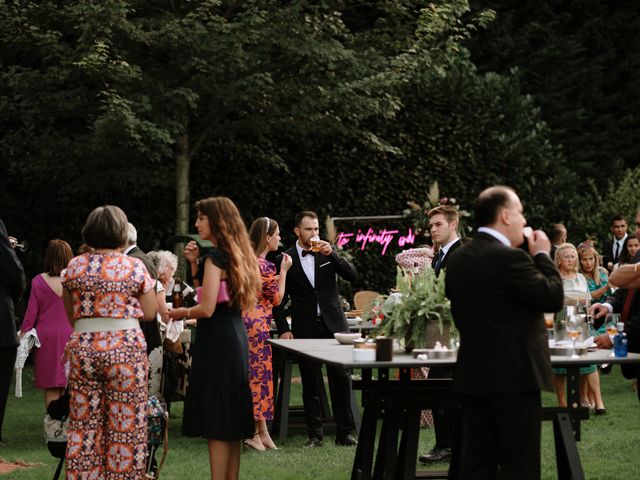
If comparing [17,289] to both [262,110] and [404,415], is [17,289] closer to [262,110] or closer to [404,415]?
[404,415]

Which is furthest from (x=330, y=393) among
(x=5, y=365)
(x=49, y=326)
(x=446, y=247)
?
(x=5, y=365)

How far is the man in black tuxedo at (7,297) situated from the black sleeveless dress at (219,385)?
2087 mm

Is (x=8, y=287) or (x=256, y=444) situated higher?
(x=8, y=287)

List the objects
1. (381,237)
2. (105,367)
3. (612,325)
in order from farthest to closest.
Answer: (381,237)
(612,325)
(105,367)

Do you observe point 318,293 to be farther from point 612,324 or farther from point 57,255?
point 612,324

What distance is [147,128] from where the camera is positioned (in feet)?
42.5

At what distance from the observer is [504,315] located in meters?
5.34

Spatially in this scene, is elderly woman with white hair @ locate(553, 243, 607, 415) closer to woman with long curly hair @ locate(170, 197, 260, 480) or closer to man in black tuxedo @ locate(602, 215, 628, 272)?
woman with long curly hair @ locate(170, 197, 260, 480)

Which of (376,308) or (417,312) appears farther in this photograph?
(376,308)

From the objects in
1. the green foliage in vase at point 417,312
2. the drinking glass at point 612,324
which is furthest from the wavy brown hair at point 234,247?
the drinking glass at point 612,324

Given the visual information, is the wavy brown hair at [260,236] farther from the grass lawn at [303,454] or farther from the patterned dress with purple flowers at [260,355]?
the grass lawn at [303,454]

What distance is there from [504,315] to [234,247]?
1.90 metres

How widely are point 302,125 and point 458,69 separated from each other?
14.2 ft

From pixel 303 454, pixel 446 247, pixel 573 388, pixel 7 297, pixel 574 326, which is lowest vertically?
pixel 303 454
